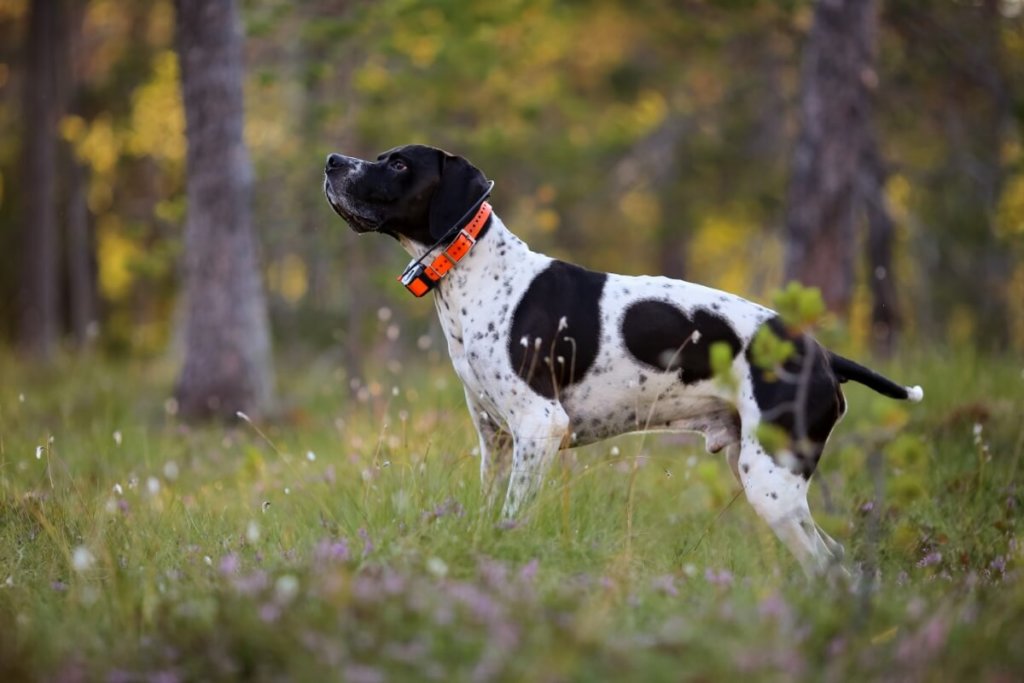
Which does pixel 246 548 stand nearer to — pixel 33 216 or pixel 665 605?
pixel 665 605

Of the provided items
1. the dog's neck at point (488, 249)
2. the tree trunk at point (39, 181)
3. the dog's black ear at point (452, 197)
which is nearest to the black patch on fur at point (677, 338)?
the dog's neck at point (488, 249)

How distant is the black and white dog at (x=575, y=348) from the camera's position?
4438mm

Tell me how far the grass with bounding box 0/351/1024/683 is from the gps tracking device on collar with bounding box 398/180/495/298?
2.52 feet

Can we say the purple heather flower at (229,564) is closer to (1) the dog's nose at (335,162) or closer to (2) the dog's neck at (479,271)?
(2) the dog's neck at (479,271)

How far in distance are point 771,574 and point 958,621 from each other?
71 centimetres

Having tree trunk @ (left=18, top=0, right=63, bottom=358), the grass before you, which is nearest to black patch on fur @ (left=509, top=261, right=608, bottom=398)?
the grass

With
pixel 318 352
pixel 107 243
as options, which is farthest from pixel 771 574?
pixel 107 243

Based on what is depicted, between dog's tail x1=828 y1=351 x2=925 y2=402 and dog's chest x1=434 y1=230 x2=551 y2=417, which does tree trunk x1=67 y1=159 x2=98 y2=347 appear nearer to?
dog's chest x1=434 y1=230 x2=551 y2=417

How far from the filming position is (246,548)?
14.2ft

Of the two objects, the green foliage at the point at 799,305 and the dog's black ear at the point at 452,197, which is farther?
the dog's black ear at the point at 452,197

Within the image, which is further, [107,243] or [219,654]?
[107,243]

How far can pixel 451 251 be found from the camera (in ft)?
15.3

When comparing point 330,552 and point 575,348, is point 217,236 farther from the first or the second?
point 330,552

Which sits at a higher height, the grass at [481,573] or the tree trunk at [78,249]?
the grass at [481,573]
